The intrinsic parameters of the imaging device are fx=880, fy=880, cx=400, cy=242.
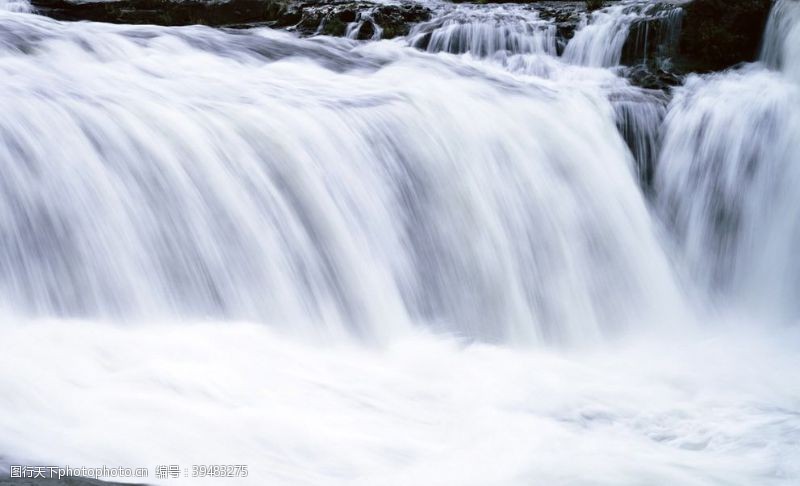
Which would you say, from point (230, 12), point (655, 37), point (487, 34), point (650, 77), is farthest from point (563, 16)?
point (230, 12)

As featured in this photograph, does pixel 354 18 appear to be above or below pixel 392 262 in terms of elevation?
above

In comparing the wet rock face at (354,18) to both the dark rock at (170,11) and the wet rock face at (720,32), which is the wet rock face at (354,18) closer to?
the dark rock at (170,11)

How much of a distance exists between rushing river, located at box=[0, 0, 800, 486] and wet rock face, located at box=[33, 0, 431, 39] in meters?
1.12

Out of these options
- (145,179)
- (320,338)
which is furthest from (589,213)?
(145,179)

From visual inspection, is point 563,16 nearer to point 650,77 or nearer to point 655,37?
point 655,37

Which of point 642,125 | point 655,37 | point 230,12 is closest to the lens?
point 642,125

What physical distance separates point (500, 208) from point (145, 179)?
1.90m

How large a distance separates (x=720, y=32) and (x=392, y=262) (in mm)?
3367

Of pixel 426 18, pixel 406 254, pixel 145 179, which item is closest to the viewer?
pixel 145 179

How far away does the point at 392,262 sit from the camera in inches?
175

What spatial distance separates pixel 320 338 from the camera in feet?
13.0

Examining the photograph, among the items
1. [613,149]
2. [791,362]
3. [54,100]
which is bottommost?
[791,362]

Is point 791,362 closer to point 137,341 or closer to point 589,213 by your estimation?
point 589,213

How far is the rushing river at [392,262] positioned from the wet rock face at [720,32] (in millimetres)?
135
